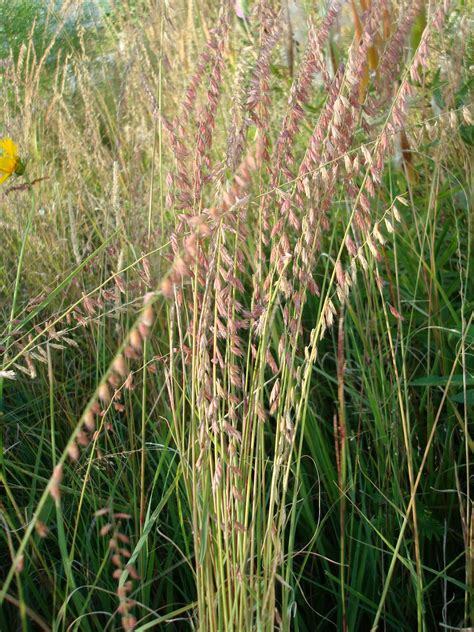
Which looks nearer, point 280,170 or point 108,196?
point 280,170

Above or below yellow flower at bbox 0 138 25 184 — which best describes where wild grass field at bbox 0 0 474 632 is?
below

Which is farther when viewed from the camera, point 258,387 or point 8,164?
point 8,164

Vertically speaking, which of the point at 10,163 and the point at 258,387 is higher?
the point at 10,163

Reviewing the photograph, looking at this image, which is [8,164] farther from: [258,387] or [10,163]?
[258,387]

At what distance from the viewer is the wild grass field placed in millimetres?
848

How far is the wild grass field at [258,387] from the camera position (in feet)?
2.78

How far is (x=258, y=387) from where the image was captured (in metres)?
0.85

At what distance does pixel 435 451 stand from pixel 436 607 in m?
0.29

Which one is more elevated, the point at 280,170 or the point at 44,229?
the point at 280,170

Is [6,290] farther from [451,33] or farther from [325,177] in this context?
[451,33]

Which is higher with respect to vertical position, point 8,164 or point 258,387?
point 8,164

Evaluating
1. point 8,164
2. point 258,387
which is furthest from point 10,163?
point 258,387

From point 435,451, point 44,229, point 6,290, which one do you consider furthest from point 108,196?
point 435,451

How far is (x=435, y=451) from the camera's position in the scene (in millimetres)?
1394
